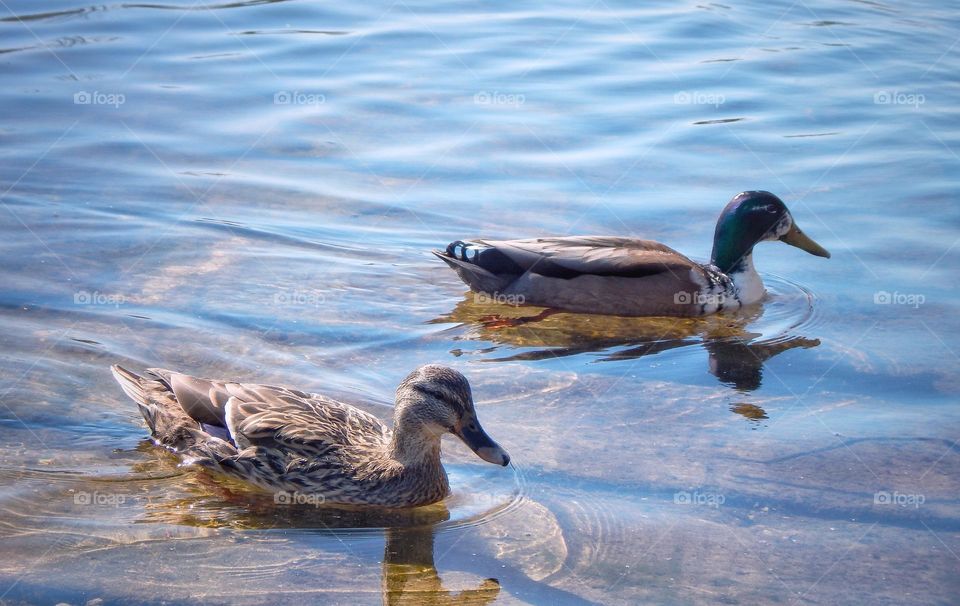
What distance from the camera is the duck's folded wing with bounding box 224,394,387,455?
6.45 meters

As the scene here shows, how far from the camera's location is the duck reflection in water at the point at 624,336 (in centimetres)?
839

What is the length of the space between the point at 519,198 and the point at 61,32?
7.95 meters

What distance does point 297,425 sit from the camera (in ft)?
21.3

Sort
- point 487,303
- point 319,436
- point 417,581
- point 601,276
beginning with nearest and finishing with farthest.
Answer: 1. point 417,581
2. point 319,436
3. point 601,276
4. point 487,303

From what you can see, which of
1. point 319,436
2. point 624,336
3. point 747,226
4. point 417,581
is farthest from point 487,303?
point 417,581

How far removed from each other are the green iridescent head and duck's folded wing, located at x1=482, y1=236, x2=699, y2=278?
1.97 feet

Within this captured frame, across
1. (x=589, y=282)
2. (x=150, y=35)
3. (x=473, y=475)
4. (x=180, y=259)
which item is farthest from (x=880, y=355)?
(x=150, y=35)

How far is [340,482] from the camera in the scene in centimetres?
635

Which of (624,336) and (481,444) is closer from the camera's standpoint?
(481,444)

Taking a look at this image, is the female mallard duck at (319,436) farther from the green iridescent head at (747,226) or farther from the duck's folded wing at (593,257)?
the green iridescent head at (747,226)

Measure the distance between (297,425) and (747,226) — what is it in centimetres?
487

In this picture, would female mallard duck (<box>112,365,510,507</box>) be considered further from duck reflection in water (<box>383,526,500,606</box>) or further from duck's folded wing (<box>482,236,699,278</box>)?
duck's folded wing (<box>482,236,699,278</box>)

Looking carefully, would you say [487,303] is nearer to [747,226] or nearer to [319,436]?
[747,226]

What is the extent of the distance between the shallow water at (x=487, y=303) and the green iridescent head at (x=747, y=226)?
0.47m
